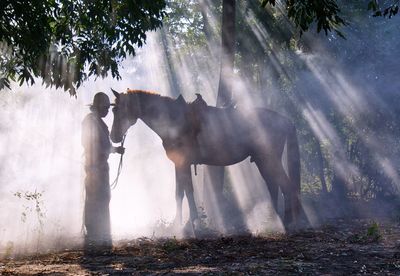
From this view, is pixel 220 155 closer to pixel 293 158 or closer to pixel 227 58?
pixel 293 158

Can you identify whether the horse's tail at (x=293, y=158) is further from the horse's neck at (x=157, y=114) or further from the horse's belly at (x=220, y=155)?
the horse's neck at (x=157, y=114)

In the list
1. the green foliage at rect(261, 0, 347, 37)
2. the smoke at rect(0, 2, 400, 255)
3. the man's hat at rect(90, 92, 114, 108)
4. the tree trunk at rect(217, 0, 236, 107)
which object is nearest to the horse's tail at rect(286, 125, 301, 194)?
the smoke at rect(0, 2, 400, 255)

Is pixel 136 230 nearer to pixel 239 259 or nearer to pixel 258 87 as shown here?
pixel 239 259

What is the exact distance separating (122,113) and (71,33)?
71.8 inches

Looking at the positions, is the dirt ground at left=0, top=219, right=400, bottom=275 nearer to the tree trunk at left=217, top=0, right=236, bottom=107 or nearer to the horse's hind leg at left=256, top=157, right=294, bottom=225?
the horse's hind leg at left=256, top=157, right=294, bottom=225

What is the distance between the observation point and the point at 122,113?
1011 centimetres

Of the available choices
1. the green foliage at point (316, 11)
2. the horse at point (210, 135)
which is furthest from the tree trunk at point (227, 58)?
the green foliage at point (316, 11)

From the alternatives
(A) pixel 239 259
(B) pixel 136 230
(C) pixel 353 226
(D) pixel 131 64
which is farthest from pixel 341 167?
(D) pixel 131 64

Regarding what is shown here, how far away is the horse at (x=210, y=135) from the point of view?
34.0 feet

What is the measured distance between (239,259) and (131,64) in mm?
32971

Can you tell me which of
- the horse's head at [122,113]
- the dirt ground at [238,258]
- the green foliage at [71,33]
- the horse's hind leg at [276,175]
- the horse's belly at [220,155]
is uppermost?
the green foliage at [71,33]

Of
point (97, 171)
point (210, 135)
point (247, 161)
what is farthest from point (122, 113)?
point (247, 161)

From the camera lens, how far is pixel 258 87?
21.1m

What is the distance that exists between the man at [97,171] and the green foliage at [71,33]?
752 millimetres
